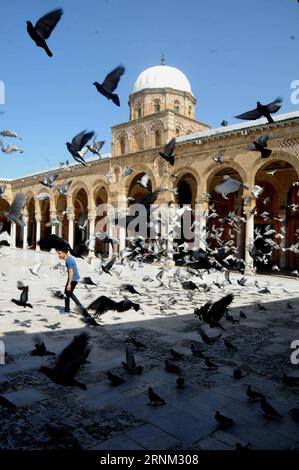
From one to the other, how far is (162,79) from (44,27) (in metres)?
26.9

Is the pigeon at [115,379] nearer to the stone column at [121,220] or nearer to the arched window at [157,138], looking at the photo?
the stone column at [121,220]

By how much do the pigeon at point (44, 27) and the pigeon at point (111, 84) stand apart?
54.2 inches

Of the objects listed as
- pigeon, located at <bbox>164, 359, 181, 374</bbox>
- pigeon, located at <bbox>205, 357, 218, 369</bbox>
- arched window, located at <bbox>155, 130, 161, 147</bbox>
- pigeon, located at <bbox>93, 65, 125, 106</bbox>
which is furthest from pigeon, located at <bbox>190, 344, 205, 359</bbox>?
arched window, located at <bbox>155, 130, 161, 147</bbox>

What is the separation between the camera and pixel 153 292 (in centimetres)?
1123

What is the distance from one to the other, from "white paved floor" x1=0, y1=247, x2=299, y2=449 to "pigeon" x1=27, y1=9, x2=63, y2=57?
12.8ft

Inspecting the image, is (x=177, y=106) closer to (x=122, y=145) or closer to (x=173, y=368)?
(x=122, y=145)


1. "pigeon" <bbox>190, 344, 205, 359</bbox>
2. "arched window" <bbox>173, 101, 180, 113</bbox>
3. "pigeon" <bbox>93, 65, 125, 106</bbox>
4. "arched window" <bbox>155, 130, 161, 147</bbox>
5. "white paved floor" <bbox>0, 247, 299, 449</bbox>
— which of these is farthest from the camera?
"arched window" <bbox>173, 101, 180, 113</bbox>

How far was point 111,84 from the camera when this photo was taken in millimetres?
5918

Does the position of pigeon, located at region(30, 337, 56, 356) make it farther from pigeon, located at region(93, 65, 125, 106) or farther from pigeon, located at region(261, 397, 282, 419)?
pigeon, located at region(93, 65, 125, 106)

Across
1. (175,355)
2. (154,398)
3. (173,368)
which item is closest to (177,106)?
(175,355)

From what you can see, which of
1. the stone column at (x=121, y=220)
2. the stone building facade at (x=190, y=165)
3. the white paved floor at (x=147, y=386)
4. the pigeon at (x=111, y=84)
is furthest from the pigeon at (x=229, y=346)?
the stone column at (x=121, y=220)

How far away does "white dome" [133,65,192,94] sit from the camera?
95.5 feet

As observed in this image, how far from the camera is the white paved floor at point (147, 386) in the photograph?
10.0ft

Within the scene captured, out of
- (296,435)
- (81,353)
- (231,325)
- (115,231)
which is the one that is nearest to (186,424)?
(296,435)
